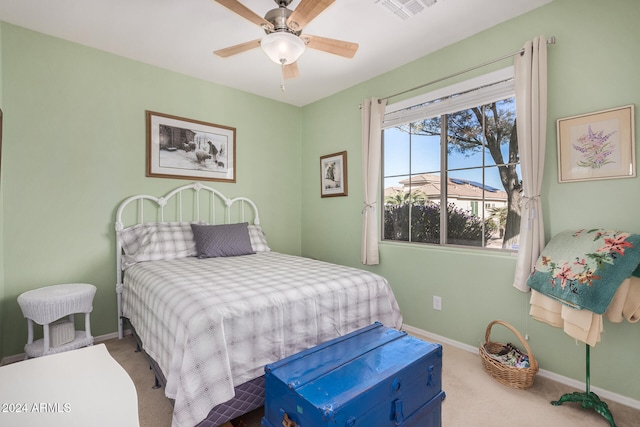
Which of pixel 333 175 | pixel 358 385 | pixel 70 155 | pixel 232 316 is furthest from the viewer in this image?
pixel 333 175

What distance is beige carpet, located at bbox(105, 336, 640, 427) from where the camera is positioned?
67.6 inches

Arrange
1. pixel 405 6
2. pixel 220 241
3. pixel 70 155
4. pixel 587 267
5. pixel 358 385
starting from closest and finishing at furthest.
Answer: pixel 358 385
pixel 587 267
pixel 405 6
pixel 70 155
pixel 220 241

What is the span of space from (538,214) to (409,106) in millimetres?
1522

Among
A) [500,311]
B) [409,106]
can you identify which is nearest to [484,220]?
[500,311]

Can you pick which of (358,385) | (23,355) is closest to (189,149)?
(23,355)

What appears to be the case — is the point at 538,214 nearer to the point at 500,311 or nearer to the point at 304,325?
the point at 500,311

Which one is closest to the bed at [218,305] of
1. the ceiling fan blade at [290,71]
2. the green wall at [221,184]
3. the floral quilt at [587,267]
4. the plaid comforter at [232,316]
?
the plaid comforter at [232,316]

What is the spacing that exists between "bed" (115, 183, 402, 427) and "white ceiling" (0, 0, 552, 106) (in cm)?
142

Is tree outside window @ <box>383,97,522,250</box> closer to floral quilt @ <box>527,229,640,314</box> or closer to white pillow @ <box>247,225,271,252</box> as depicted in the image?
floral quilt @ <box>527,229,640,314</box>

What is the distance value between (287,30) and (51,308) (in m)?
2.49

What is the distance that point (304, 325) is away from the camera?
1785 millimetres

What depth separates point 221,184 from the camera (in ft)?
11.9

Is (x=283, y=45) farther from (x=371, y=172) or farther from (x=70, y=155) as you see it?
(x=70, y=155)

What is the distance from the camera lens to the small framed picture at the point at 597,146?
73.4 inches
